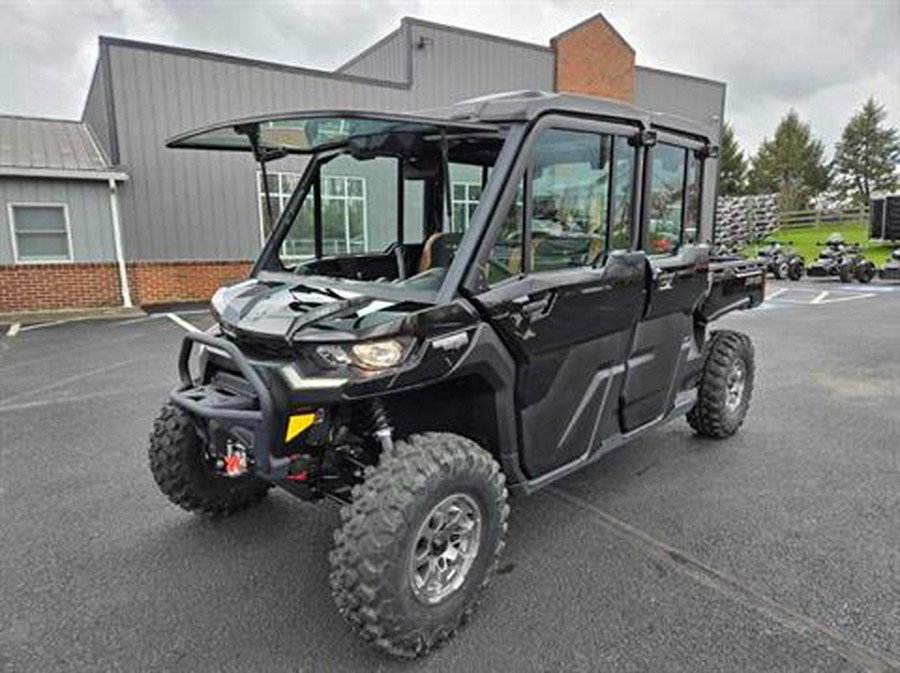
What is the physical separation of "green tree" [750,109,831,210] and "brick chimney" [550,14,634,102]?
3544 cm

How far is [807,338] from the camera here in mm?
9031

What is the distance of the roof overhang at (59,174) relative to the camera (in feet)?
38.2

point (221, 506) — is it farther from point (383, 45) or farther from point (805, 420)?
point (383, 45)

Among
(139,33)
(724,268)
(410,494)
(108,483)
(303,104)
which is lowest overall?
(108,483)

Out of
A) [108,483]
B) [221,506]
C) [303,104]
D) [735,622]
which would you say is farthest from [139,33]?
[735,622]

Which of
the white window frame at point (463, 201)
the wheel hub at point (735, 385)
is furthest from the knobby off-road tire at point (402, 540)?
the wheel hub at point (735, 385)

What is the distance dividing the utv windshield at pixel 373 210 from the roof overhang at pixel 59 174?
424 inches

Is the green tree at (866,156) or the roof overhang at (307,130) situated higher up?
the green tree at (866,156)

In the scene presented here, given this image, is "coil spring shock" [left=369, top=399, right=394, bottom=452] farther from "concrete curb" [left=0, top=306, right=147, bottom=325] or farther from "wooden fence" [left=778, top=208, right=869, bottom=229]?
"wooden fence" [left=778, top=208, right=869, bottom=229]

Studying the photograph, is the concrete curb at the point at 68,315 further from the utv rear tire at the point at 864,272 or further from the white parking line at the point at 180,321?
the utv rear tire at the point at 864,272

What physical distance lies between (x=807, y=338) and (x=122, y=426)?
29.8 feet

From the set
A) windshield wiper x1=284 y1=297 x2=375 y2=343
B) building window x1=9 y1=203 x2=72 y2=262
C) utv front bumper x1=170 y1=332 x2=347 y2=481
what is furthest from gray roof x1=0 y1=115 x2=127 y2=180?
windshield wiper x1=284 y1=297 x2=375 y2=343

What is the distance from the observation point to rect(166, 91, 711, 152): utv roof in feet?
8.04

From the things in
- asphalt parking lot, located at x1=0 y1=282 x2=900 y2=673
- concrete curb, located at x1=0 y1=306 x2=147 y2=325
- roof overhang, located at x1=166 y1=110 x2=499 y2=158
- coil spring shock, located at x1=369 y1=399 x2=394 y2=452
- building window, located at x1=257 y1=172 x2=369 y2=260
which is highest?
roof overhang, located at x1=166 y1=110 x2=499 y2=158
